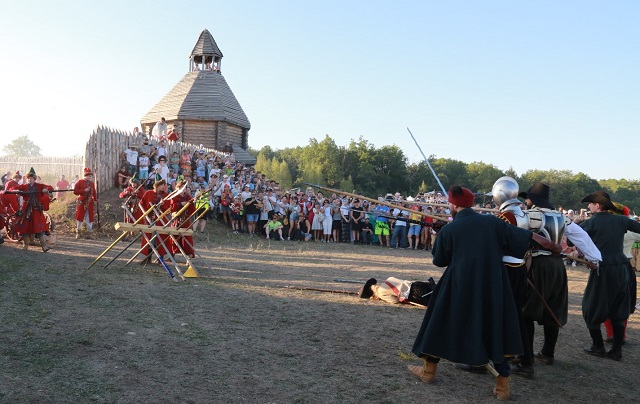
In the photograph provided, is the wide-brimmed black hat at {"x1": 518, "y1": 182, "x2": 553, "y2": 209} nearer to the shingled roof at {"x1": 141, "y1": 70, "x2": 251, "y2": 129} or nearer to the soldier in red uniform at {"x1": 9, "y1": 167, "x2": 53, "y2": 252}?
the soldier in red uniform at {"x1": 9, "y1": 167, "x2": 53, "y2": 252}

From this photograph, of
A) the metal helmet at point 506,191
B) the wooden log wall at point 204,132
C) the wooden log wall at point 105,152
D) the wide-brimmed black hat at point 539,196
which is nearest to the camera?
the metal helmet at point 506,191

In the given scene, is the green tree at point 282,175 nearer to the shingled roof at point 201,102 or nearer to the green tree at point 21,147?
the shingled roof at point 201,102

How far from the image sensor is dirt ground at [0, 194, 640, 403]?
4.29 m

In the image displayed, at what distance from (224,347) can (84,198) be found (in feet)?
33.7

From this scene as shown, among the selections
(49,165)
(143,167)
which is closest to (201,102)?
→ (49,165)

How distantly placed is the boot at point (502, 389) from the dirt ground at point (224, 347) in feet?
0.29

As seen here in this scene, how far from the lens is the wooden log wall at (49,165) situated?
2381 cm

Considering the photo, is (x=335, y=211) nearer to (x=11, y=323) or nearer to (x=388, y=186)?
(x=11, y=323)

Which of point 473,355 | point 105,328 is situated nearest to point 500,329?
point 473,355

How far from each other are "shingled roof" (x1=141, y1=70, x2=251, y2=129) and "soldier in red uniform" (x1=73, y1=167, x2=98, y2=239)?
21.3 metres

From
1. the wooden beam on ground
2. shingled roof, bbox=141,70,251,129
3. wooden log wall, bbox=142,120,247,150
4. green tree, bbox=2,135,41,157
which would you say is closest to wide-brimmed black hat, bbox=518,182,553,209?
the wooden beam on ground

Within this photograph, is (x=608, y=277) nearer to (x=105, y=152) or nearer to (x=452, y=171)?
(x=105, y=152)

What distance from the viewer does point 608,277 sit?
20.8 feet

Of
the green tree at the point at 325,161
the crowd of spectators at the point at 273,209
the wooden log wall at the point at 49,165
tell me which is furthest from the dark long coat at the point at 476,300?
the green tree at the point at 325,161
